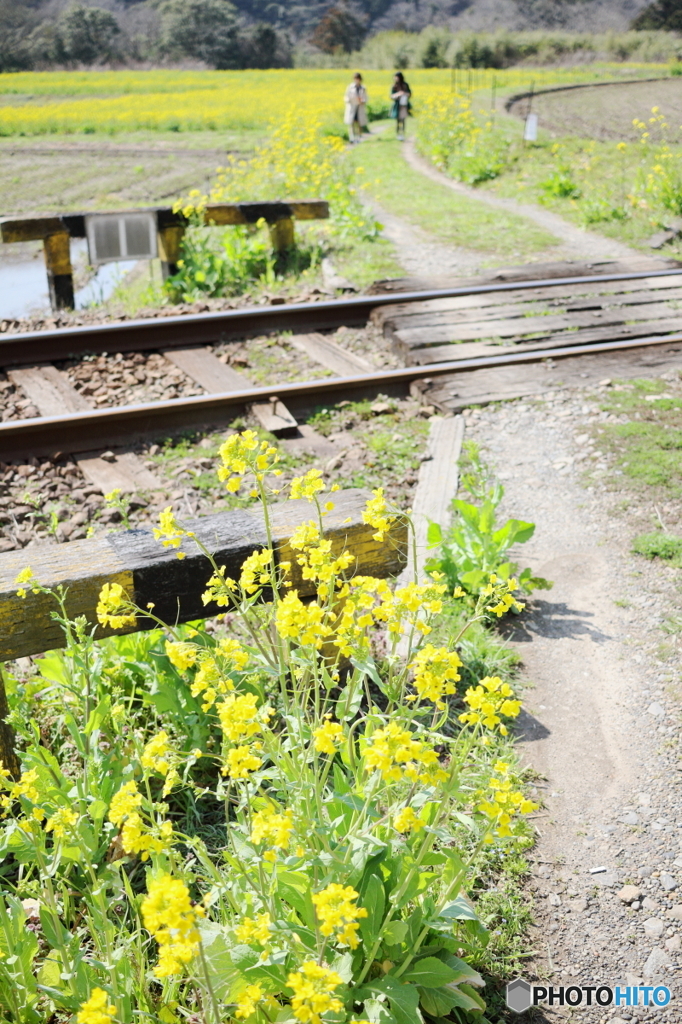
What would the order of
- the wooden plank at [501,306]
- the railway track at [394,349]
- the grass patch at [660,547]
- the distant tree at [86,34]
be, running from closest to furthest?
1. the grass patch at [660,547]
2. the railway track at [394,349]
3. the wooden plank at [501,306]
4. the distant tree at [86,34]

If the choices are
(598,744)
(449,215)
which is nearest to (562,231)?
(449,215)

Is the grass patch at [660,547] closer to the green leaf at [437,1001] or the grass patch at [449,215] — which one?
the green leaf at [437,1001]

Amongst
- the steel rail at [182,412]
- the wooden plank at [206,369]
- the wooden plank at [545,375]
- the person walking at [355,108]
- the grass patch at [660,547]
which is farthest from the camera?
the person walking at [355,108]

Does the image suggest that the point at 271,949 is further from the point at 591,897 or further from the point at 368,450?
the point at 368,450

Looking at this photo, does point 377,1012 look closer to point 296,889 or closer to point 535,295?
point 296,889

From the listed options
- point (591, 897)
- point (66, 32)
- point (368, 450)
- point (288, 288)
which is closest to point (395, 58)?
point (66, 32)

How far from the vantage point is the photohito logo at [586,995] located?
240 cm

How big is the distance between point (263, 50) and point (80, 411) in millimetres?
37816

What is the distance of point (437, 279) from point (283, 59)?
36.3 m

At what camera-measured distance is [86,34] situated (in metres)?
18.4

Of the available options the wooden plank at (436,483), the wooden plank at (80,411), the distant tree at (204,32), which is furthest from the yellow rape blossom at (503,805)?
the distant tree at (204,32)

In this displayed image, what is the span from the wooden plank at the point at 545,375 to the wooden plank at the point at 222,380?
1.10m

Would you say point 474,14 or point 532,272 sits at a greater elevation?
point 474,14

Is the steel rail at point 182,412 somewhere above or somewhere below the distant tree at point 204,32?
below
